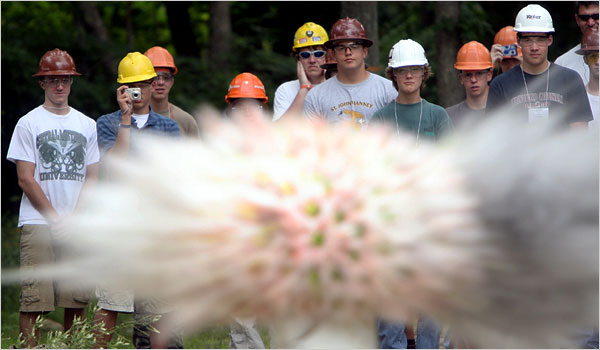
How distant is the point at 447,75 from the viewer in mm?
10023

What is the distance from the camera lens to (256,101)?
428 cm

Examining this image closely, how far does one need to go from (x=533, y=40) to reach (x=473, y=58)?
4.33 ft

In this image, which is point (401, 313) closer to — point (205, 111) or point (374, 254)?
point (374, 254)

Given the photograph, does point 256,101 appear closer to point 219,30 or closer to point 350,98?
point 350,98

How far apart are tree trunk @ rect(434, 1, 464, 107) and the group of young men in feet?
11.6

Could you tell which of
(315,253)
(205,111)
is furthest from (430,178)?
(205,111)

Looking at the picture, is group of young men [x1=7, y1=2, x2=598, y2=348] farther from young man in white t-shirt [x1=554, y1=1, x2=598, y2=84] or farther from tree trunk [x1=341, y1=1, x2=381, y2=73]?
tree trunk [x1=341, y1=1, x2=381, y2=73]

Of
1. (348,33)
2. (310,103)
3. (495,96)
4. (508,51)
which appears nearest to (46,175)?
(310,103)

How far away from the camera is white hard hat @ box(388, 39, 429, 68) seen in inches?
148

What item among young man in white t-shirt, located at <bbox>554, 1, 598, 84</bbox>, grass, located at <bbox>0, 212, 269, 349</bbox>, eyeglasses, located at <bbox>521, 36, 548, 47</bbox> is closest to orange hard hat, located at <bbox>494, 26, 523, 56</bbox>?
young man in white t-shirt, located at <bbox>554, 1, 598, 84</bbox>

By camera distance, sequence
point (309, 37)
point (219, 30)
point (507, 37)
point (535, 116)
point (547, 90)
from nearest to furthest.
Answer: point (535, 116)
point (547, 90)
point (309, 37)
point (507, 37)
point (219, 30)

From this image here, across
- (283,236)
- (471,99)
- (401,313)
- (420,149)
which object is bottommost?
(401,313)

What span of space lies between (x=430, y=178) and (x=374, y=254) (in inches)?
5.9

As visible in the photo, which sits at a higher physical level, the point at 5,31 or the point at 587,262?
the point at 5,31
